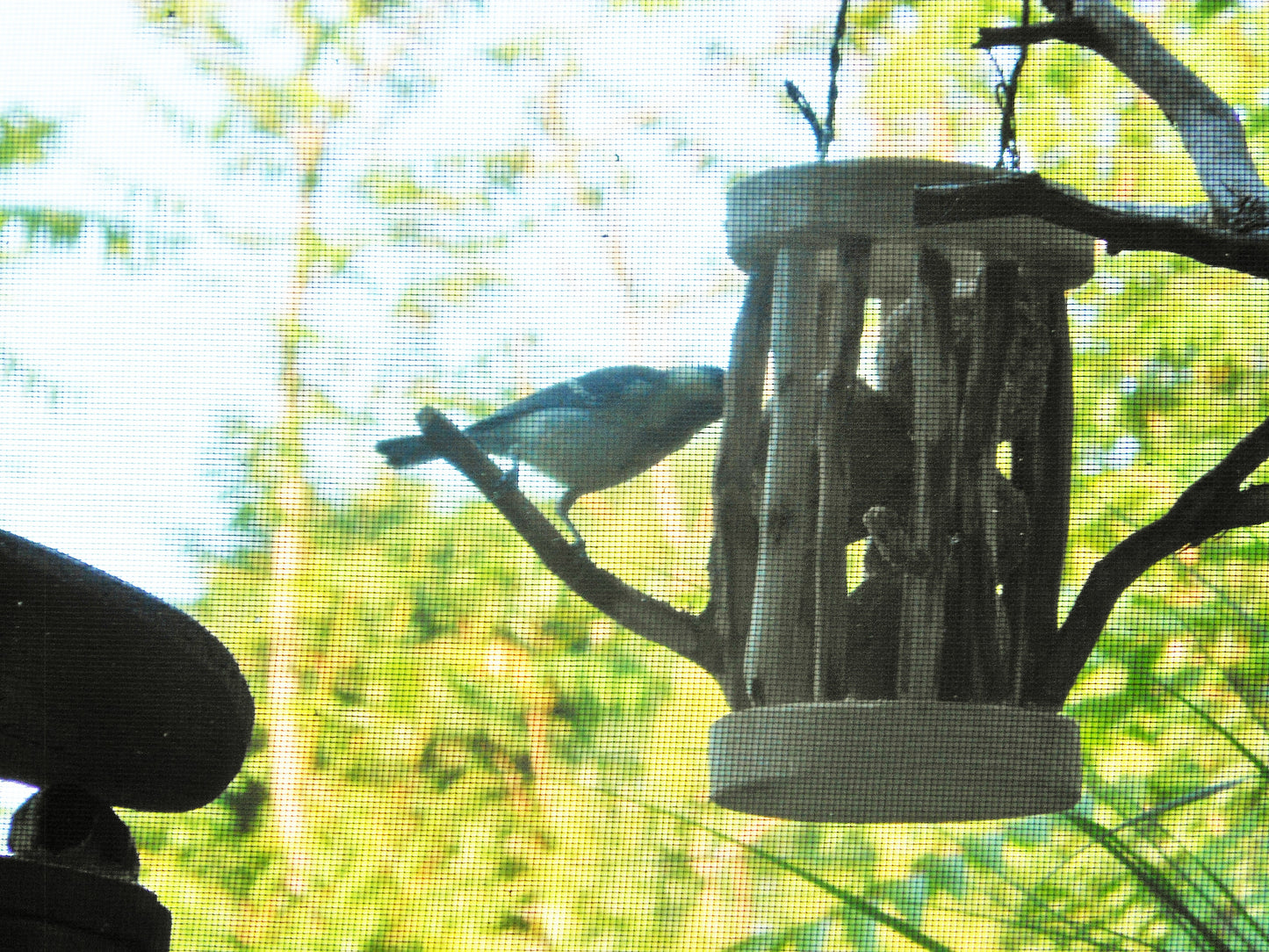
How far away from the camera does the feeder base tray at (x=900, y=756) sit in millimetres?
513

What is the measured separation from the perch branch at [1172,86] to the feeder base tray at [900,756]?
10.0 inches

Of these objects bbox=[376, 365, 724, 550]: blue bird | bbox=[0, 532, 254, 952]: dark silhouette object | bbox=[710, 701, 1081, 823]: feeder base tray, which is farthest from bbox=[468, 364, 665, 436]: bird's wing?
bbox=[0, 532, 254, 952]: dark silhouette object

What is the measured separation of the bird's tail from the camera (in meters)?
0.72

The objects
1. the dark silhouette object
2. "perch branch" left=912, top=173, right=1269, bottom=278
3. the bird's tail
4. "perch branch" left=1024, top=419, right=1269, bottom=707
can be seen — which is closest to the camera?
the dark silhouette object

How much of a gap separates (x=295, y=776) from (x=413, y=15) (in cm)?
51

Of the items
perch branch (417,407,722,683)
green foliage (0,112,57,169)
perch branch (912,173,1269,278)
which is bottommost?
perch branch (417,407,722,683)

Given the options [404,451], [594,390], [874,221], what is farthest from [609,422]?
[874,221]

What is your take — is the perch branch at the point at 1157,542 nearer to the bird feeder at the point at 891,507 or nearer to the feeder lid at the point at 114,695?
the bird feeder at the point at 891,507

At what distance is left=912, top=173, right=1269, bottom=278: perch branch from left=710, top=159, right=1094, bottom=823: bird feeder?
7 centimetres

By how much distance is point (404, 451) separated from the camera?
2.40 ft

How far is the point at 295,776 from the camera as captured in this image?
0.76m

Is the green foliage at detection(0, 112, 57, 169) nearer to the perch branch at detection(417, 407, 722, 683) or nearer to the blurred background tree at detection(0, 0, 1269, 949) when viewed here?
the blurred background tree at detection(0, 0, 1269, 949)

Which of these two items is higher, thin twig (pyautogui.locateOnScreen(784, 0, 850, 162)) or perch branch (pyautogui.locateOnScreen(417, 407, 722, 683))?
thin twig (pyautogui.locateOnScreen(784, 0, 850, 162))

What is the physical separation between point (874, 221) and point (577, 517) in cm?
28
